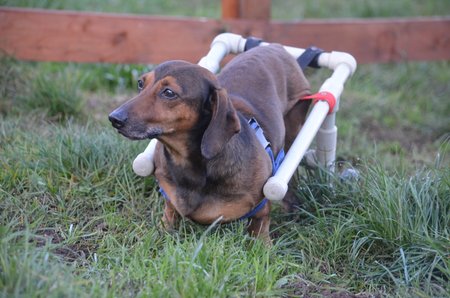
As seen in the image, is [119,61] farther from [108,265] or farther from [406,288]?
[406,288]

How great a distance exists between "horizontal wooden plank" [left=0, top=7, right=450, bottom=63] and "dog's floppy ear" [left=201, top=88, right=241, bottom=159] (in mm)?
2457

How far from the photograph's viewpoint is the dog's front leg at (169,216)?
3.47 meters

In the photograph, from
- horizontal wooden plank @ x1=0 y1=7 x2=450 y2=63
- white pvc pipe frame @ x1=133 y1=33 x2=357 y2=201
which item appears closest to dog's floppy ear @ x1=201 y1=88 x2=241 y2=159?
white pvc pipe frame @ x1=133 y1=33 x2=357 y2=201

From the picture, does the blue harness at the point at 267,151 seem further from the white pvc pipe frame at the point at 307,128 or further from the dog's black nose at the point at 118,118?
the dog's black nose at the point at 118,118

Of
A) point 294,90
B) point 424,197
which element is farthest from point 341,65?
point 424,197

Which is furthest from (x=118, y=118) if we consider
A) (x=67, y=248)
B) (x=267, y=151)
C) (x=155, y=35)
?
(x=155, y=35)

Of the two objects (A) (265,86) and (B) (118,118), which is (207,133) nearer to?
(B) (118,118)

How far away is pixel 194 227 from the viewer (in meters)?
3.52

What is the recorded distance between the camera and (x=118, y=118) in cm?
292

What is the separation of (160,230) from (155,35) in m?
2.43

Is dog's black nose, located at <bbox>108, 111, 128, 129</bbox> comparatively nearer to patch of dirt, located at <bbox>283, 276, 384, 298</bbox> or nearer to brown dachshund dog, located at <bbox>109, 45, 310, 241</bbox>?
brown dachshund dog, located at <bbox>109, 45, 310, 241</bbox>

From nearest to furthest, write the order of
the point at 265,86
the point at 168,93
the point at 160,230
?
the point at 168,93 < the point at 160,230 < the point at 265,86

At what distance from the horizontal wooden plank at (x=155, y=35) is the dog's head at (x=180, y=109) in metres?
2.33

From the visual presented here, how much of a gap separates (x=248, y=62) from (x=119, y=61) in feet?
6.39
